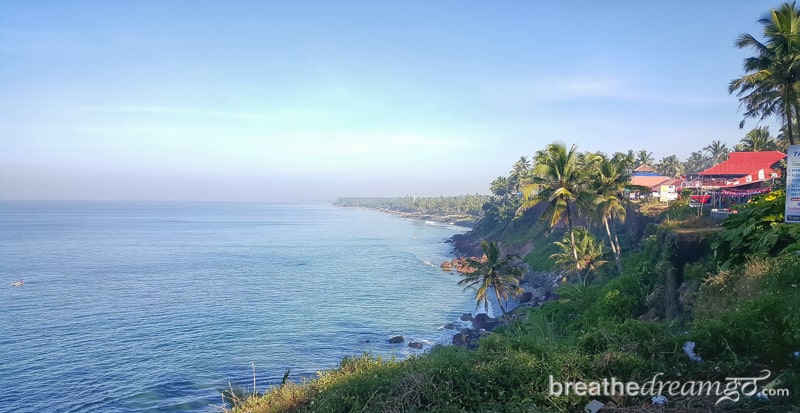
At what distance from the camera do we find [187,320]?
41.9 metres

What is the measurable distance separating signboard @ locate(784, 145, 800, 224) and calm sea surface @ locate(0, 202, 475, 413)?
13007 millimetres

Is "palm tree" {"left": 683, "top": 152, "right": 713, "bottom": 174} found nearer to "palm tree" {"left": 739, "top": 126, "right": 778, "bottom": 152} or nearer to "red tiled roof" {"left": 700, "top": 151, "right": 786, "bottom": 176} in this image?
"palm tree" {"left": 739, "top": 126, "right": 778, "bottom": 152}

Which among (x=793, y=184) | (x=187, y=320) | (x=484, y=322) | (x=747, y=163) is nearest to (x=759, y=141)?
(x=747, y=163)

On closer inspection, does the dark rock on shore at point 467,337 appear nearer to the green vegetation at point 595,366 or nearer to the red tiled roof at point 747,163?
the green vegetation at point 595,366

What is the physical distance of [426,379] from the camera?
8.73 m

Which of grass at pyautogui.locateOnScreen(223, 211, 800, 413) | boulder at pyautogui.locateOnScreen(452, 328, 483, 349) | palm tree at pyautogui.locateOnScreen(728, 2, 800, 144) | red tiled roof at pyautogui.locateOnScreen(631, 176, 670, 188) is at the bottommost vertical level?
boulder at pyautogui.locateOnScreen(452, 328, 483, 349)

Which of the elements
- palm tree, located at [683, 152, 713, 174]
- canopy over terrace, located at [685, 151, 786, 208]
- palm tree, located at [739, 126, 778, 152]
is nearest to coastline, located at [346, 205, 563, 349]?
canopy over terrace, located at [685, 151, 786, 208]

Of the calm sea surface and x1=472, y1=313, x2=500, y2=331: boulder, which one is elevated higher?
the calm sea surface

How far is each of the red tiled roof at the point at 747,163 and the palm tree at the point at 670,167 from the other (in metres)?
53.4

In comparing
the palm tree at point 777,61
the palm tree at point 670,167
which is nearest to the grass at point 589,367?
the palm tree at point 777,61

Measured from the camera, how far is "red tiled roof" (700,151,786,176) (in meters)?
43.2

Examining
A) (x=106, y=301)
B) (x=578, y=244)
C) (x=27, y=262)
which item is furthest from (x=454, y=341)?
(x=27, y=262)

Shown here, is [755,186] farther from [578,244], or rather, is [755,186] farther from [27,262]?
[27,262]

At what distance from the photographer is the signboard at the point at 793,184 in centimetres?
961
